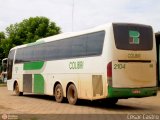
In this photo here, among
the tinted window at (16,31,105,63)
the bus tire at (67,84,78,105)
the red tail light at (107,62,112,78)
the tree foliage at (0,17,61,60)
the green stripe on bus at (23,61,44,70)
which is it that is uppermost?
the tree foliage at (0,17,61,60)

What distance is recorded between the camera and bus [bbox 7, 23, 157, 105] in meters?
17.2

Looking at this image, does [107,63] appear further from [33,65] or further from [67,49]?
[33,65]

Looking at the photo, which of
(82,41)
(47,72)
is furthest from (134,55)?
(47,72)

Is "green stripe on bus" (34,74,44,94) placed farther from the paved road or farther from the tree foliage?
the tree foliage

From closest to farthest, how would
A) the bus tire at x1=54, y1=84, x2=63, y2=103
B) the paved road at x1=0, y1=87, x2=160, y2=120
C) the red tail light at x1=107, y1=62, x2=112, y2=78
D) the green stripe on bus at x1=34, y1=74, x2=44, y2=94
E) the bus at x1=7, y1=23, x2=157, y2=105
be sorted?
the paved road at x1=0, y1=87, x2=160, y2=120, the red tail light at x1=107, y1=62, x2=112, y2=78, the bus at x1=7, y1=23, x2=157, y2=105, the bus tire at x1=54, y1=84, x2=63, y2=103, the green stripe on bus at x1=34, y1=74, x2=44, y2=94

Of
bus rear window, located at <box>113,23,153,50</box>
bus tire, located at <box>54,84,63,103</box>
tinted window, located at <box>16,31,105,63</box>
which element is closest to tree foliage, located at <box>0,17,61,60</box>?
tinted window, located at <box>16,31,105,63</box>

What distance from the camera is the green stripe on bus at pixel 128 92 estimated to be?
17.0 metres

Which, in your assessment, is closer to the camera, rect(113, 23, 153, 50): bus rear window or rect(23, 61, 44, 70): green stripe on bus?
rect(113, 23, 153, 50): bus rear window

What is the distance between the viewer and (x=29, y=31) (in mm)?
62906

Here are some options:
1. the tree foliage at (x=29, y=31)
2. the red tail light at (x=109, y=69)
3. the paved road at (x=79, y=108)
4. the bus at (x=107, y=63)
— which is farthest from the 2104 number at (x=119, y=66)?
the tree foliage at (x=29, y=31)

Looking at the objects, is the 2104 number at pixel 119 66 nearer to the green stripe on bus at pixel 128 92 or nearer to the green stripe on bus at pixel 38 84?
the green stripe on bus at pixel 128 92

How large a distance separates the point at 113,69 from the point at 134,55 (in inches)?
42.8

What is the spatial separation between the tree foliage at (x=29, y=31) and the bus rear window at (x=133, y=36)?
145ft

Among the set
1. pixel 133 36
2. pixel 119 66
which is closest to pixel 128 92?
pixel 119 66
